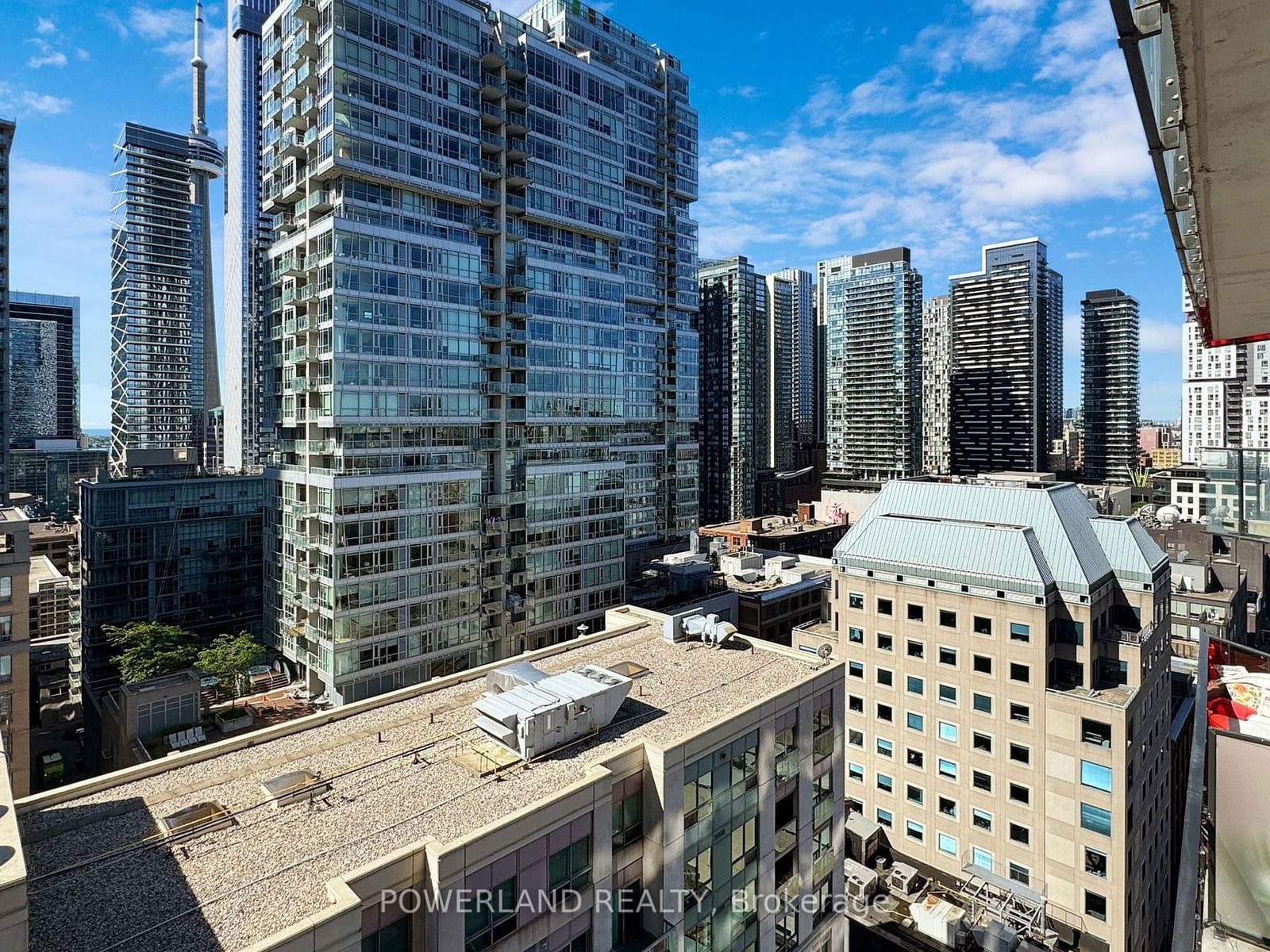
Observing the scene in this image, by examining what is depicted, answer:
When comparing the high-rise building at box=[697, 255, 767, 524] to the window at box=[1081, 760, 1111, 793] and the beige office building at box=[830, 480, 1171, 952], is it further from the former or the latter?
the window at box=[1081, 760, 1111, 793]

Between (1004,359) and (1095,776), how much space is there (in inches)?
6676

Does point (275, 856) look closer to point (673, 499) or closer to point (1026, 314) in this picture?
point (673, 499)

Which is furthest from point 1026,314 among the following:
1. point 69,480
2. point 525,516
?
point 69,480

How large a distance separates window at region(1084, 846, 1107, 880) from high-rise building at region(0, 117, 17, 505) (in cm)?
13547

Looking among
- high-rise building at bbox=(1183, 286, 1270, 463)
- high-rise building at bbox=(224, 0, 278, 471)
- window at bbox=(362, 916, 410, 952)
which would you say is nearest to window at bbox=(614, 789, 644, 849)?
window at bbox=(362, 916, 410, 952)

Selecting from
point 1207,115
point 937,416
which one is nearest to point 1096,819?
point 1207,115

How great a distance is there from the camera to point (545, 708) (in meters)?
20.6

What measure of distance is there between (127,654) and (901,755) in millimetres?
61139

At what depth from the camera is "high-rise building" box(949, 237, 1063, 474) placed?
175 metres

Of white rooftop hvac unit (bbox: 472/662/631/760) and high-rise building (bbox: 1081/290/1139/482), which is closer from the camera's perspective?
white rooftop hvac unit (bbox: 472/662/631/760)

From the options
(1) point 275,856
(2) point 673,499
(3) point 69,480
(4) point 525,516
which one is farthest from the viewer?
(3) point 69,480

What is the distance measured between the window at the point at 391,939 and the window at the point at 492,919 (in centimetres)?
131

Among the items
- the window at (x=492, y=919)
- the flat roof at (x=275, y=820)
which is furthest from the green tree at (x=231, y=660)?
the window at (x=492, y=919)

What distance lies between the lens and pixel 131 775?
1858 centimetres
